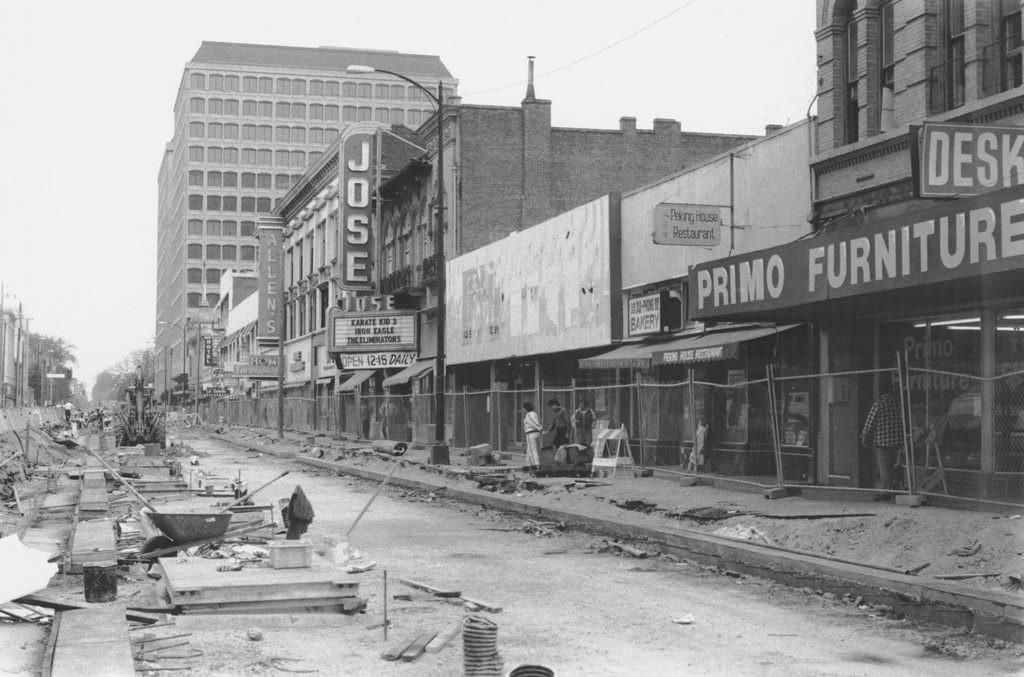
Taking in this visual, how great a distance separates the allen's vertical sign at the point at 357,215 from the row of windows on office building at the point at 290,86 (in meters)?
92.3

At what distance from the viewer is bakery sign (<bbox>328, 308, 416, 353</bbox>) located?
1882 inches

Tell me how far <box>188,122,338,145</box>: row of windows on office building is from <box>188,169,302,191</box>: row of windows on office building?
4321 mm

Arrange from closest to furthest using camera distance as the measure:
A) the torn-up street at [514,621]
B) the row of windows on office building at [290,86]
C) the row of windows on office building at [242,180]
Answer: the torn-up street at [514,621] < the row of windows on office building at [290,86] < the row of windows on office building at [242,180]

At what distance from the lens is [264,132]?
14388cm

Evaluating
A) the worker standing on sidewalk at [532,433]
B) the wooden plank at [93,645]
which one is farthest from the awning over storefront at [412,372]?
the wooden plank at [93,645]

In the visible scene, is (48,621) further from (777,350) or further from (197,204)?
(197,204)

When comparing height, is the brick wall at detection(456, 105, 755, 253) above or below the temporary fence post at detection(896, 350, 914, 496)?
above

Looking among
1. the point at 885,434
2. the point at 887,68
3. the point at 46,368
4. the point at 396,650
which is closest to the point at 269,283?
the point at 887,68

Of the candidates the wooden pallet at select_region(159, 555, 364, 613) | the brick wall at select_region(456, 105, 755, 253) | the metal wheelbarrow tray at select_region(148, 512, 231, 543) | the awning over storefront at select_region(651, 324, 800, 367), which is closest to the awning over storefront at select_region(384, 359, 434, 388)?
the brick wall at select_region(456, 105, 755, 253)

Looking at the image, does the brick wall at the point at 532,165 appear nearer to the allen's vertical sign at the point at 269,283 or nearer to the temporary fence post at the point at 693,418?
the temporary fence post at the point at 693,418

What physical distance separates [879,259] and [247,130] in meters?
136

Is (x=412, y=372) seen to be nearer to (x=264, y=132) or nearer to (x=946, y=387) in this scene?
(x=946, y=387)

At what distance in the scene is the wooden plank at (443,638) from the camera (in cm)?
827

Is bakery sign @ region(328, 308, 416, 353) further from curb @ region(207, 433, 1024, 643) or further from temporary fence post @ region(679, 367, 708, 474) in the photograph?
curb @ region(207, 433, 1024, 643)
